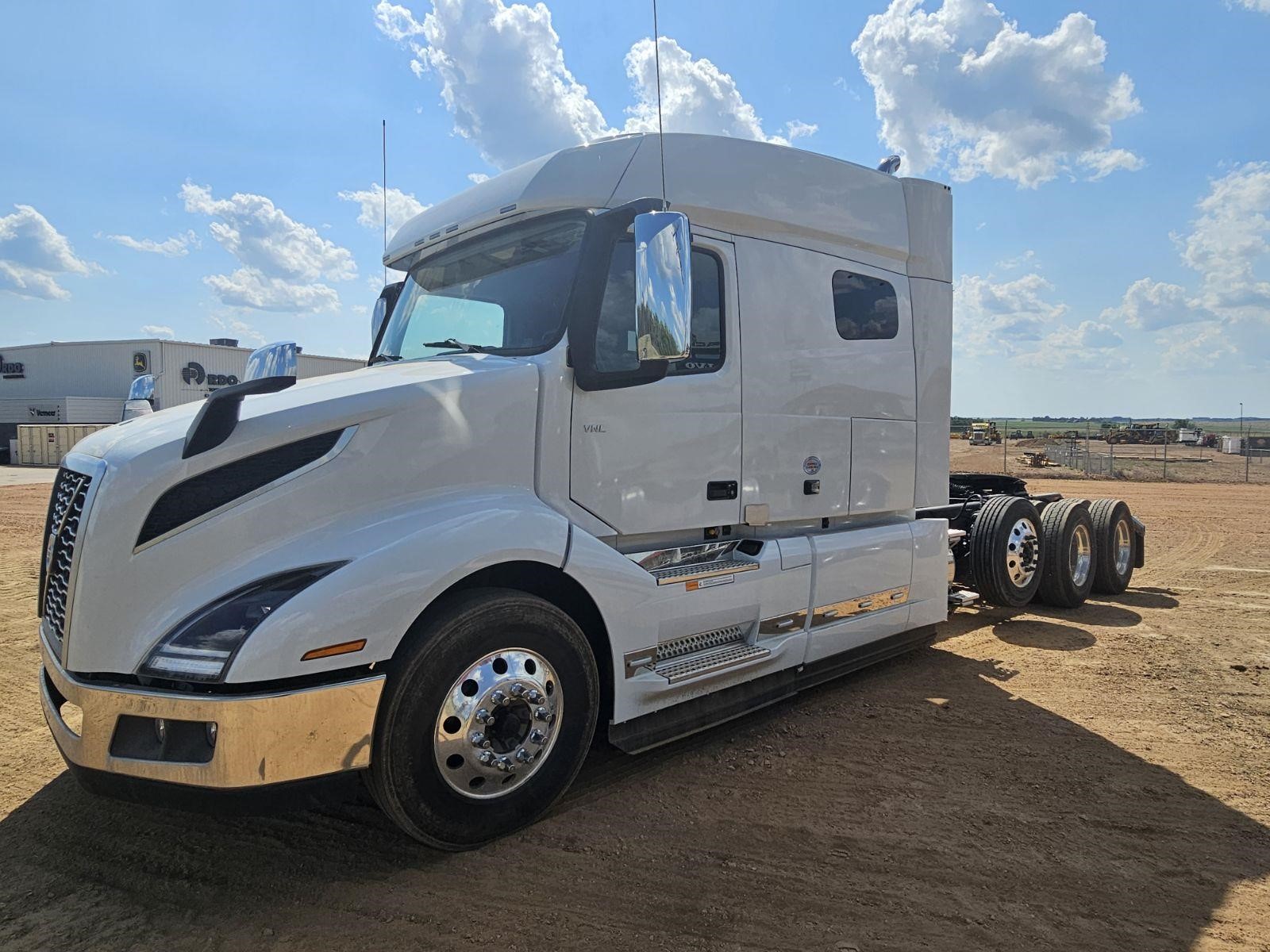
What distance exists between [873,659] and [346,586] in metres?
3.69

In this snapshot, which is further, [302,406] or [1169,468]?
[1169,468]

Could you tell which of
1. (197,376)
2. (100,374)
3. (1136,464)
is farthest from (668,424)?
(100,374)

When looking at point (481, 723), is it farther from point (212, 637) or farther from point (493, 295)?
point (493, 295)

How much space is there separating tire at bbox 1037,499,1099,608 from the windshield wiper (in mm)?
5979

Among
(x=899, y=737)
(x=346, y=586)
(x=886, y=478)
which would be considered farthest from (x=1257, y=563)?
(x=346, y=586)

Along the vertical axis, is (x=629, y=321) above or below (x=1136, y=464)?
above

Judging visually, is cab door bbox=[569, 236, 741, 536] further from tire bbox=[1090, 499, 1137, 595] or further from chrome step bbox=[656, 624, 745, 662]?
tire bbox=[1090, 499, 1137, 595]

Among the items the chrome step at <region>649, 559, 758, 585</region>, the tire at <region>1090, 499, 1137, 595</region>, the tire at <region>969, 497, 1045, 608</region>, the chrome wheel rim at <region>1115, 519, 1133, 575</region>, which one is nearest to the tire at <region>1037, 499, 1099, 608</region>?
the tire at <region>1090, 499, 1137, 595</region>

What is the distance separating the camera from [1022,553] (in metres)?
7.15

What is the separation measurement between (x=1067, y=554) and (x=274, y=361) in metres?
7.24

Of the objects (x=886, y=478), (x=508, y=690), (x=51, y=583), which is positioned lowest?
(x=508, y=690)

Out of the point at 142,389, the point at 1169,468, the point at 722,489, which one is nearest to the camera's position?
the point at 722,489

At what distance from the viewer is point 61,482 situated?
318cm

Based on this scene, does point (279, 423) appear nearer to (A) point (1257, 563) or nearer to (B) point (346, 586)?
(B) point (346, 586)
